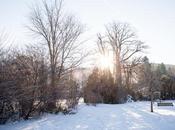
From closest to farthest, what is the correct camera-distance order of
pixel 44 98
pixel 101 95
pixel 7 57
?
pixel 7 57 < pixel 44 98 < pixel 101 95

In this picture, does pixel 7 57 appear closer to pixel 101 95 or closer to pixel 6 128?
pixel 6 128

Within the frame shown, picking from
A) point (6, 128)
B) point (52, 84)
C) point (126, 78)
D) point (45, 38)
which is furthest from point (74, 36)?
point (126, 78)

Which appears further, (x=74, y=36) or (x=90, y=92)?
(x=90, y=92)

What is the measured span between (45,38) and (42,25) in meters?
1.16

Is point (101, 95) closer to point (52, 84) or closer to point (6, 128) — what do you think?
point (52, 84)

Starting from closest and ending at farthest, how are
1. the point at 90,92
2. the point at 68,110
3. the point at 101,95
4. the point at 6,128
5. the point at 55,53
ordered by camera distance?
the point at 6,128, the point at 68,110, the point at 55,53, the point at 90,92, the point at 101,95

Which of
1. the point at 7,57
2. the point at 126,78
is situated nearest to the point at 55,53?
the point at 7,57

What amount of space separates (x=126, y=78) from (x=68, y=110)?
24593 mm

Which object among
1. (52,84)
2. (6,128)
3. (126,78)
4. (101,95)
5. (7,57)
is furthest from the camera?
(126,78)

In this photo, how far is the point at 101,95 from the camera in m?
30.8

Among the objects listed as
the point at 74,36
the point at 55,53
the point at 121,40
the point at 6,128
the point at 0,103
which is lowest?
the point at 6,128

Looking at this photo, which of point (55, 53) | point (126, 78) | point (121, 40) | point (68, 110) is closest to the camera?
point (68, 110)

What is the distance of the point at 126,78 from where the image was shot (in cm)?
4181

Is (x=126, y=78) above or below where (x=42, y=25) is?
below
